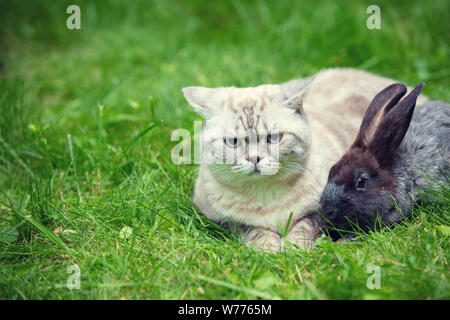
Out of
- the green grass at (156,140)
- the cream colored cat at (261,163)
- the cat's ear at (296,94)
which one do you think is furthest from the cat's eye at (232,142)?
the green grass at (156,140)

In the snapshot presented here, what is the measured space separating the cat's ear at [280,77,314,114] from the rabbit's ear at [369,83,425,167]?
53cm

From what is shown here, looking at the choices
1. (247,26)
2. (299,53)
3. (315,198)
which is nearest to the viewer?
(315,198)

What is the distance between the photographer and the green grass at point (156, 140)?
7.99 ft

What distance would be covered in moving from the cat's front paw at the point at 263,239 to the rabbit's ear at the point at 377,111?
0.85 metres

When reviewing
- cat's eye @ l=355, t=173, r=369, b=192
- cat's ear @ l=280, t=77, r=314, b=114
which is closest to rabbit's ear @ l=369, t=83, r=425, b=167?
cat's eye @ l=355, t=173, r=369, b=192

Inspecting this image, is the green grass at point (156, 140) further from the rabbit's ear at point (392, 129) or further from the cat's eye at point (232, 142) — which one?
the cat's eye at point (232, 142)

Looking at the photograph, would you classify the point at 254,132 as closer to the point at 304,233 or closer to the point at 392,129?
the point at 304,233

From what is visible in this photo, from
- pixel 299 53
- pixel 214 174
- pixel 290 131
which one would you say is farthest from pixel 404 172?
pixel 299 53

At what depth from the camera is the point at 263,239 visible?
2900 mm

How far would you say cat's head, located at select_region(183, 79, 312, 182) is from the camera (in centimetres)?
285

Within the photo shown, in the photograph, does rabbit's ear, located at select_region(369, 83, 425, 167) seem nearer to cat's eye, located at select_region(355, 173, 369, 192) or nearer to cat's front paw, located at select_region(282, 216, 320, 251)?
cat's eye, located at select_region(355, 173, 369, 192)

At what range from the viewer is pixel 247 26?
19.6ft
